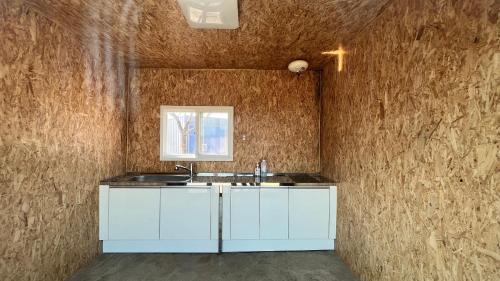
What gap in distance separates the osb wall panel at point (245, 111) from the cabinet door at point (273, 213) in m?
0.66

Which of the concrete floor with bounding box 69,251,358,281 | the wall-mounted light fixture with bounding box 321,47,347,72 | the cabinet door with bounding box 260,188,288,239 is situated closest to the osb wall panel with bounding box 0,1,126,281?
A: the concrete floor with bounding box 69,251,358,281

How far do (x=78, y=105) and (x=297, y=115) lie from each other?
2.56 meters

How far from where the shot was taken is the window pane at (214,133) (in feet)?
11.1

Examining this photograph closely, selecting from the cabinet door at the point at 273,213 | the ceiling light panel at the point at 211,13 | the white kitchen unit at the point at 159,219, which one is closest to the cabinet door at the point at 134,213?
the white kitchen unit at the point at 159,219

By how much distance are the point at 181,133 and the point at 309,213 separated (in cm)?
198

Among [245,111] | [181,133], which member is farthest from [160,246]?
[245,111]

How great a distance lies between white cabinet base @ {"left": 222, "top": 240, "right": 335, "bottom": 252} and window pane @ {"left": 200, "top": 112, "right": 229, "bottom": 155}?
1.20 metres

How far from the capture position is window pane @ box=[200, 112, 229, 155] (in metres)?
3.39

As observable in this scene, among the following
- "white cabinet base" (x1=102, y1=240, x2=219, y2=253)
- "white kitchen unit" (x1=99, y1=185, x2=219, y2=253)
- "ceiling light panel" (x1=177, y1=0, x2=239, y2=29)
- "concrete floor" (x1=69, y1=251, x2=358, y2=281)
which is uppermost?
"ceiling light panel" (x1=177, y1=0, x2=239, y2=29)

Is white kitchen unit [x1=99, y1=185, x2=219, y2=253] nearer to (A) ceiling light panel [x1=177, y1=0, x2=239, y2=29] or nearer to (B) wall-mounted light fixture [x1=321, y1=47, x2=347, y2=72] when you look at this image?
(A) ceiling light panel [x1=177, y1=0, x2=239, y2=29]

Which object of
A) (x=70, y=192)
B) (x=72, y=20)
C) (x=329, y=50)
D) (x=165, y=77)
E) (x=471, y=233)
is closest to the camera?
(x=471, y=233)

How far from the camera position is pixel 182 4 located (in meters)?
1.69

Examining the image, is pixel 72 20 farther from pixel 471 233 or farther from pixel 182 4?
pixel 471 233

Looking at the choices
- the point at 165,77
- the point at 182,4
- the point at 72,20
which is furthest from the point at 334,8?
the point at 165,77
